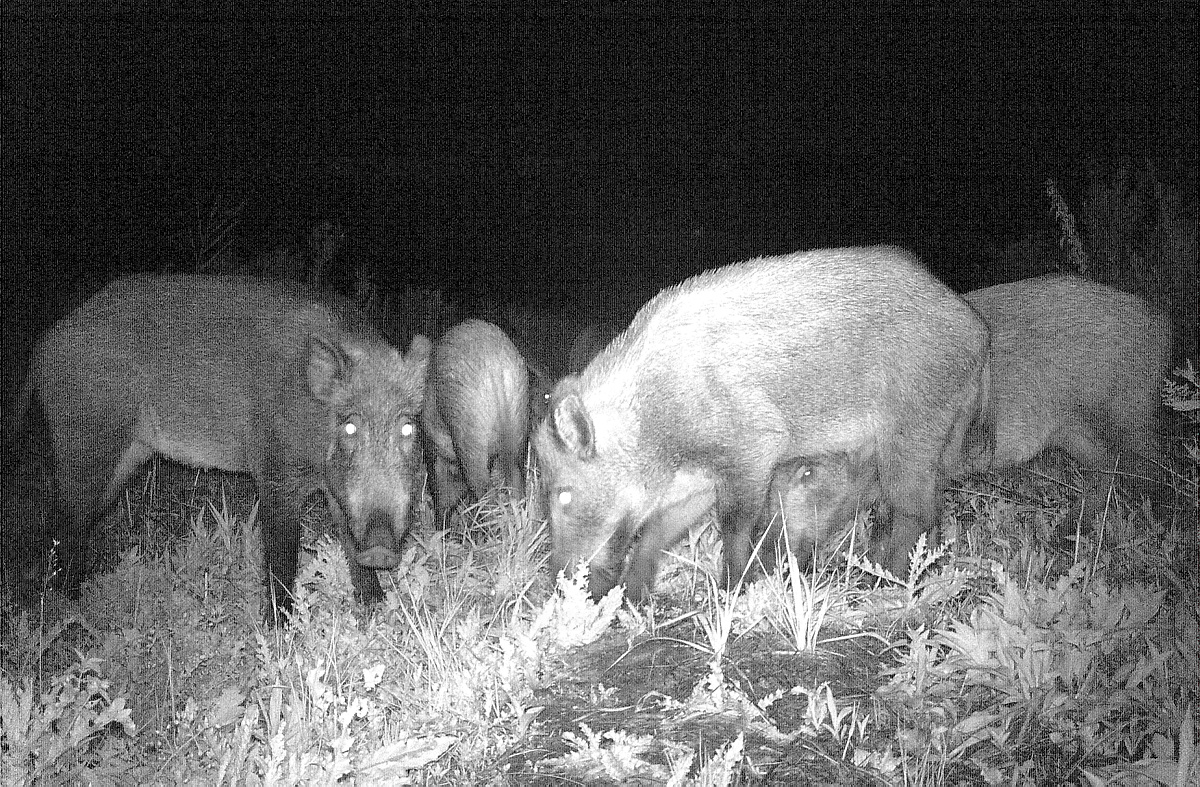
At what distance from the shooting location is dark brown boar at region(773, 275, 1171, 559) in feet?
18.3

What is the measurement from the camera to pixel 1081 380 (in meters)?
5.75

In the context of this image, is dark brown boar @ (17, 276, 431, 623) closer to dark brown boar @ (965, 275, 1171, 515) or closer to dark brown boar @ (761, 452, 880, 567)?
dark brown boar @ (761, 452, 880, 567)

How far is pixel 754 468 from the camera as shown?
4484 mm

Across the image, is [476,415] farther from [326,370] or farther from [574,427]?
[574,427]

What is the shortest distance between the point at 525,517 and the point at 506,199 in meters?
18.5

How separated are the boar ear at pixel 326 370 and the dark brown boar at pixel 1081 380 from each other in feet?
8.83

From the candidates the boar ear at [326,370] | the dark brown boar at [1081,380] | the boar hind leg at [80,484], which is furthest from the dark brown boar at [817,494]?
the boar hind leg at [80,484]

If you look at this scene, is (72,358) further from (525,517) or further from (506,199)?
(506,199)

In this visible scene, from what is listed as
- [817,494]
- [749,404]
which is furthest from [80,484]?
[817,494]

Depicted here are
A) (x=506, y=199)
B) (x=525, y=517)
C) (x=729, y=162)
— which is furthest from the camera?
(x=729, y=162)

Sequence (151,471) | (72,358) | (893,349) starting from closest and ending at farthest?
1. (893,349)
2. (72,358)
3. (151,471)

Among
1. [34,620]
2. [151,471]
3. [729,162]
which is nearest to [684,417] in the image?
[34,620]

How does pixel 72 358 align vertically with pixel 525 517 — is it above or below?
above

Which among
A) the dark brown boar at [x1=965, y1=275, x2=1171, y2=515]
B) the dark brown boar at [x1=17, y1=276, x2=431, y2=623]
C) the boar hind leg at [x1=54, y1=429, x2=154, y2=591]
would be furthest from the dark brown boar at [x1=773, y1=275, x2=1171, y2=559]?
the boar hind leg at [x1=54, y1=429, x2=154, y2=591]
